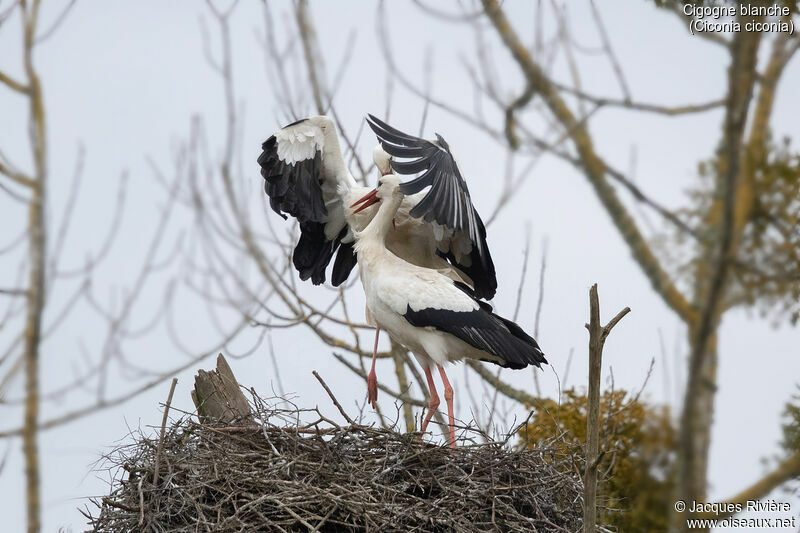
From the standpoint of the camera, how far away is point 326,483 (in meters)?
4.84

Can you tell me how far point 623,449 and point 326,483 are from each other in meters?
2.49

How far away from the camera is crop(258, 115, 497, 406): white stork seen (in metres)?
5.77

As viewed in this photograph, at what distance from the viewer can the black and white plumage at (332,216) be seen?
6.43 meters

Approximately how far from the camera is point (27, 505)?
9.12 feet

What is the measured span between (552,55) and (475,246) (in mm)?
1403

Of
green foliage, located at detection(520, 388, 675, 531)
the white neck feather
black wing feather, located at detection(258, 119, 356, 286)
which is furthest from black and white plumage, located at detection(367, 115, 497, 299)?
green foliage, located at detection(520, 388, 675, 531)

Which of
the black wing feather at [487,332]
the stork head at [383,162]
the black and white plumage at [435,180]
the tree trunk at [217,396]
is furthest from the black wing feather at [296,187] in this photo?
the tree trunk at [217,396]

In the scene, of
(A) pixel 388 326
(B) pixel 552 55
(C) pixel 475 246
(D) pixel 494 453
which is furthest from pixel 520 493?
(B) pixel 552 55

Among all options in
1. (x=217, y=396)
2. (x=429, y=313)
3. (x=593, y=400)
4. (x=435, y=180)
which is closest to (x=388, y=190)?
(x=435, y=180)

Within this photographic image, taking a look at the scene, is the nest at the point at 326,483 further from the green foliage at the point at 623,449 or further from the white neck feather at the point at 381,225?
the white neck feather at the point at 381,225

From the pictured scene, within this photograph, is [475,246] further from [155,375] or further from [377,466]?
[155,375]

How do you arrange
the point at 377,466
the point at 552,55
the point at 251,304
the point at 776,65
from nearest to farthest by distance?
the point at 776,65 → the point at 377,466 → the point at 552,55 → the point at 251,304

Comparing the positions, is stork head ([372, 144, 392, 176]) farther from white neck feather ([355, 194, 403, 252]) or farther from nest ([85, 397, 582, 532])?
nest ([85, 397, 582, 532])

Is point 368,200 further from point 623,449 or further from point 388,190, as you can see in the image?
point 623,449
